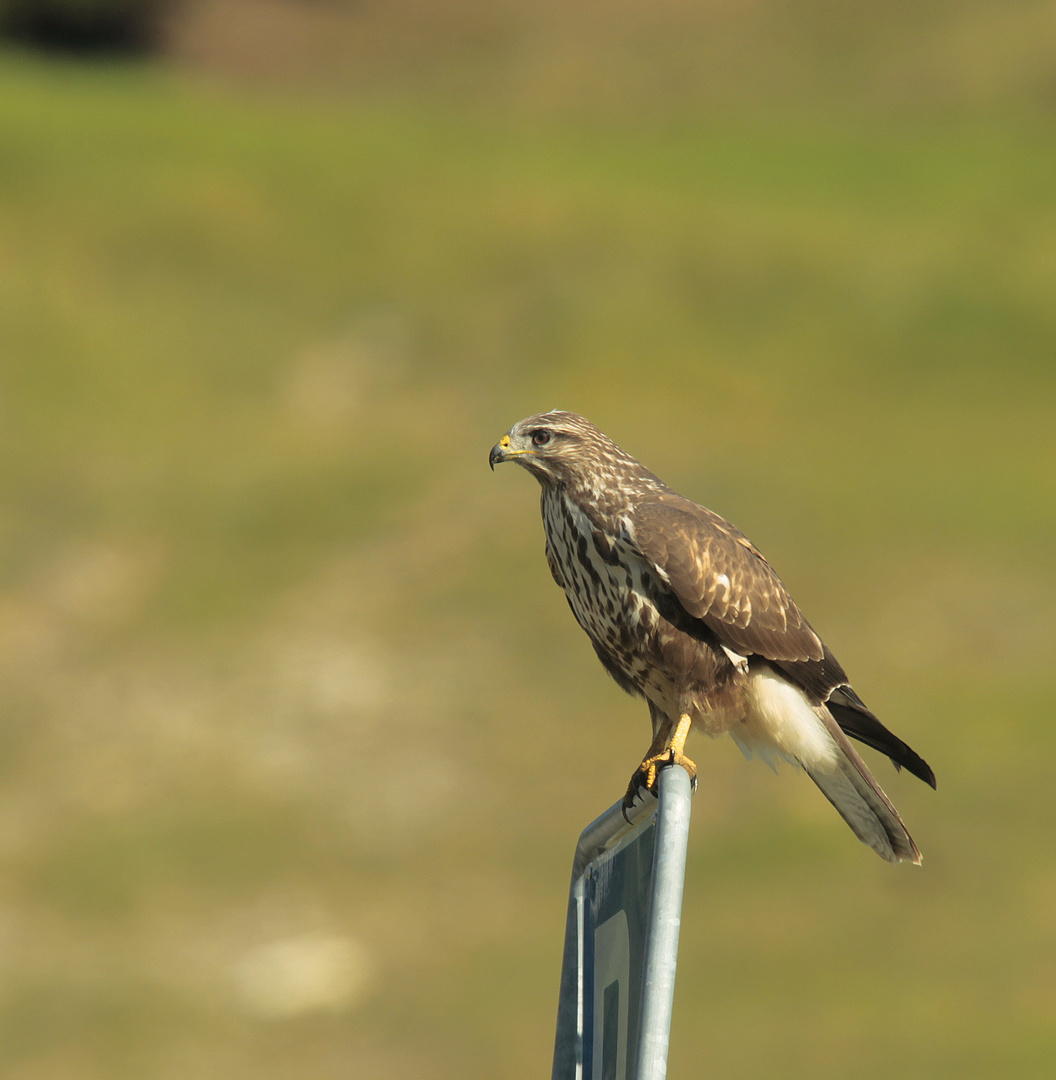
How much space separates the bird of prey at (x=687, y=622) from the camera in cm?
494

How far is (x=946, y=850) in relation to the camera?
43.9 ft

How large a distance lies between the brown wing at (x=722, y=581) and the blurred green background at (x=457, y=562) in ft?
22.8

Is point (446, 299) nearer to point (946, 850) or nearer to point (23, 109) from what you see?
point (23, 109)

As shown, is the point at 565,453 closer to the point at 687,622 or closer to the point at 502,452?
the point at 502,452

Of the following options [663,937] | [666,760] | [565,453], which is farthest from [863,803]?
[663,937]

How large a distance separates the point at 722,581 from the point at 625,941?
2.08 meters

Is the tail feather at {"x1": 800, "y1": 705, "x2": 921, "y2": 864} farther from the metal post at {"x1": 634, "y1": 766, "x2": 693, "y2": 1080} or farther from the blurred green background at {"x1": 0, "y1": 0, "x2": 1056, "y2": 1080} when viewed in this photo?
the blurred green background at {"x1": 0, "y1": 0, "x2": 1056, "y2": 1080}

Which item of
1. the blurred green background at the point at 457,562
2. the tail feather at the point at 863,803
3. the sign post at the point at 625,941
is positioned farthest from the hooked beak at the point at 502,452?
the blurred green background at the point at 457,562

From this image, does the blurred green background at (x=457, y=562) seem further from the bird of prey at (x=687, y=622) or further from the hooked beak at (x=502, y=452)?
the hooked beak at (x=502, y=452)

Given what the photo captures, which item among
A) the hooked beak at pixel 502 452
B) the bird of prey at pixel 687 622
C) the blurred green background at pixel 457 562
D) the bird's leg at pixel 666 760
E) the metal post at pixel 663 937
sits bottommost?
the metal post at pixel 663 937

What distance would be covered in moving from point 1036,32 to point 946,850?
2300 centimetres

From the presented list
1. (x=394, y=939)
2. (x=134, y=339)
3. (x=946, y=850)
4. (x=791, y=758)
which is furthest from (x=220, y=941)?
(x=134, y=339)

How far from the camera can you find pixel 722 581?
16.4 ft

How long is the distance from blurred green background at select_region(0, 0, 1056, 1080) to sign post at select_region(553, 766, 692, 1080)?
834cm
